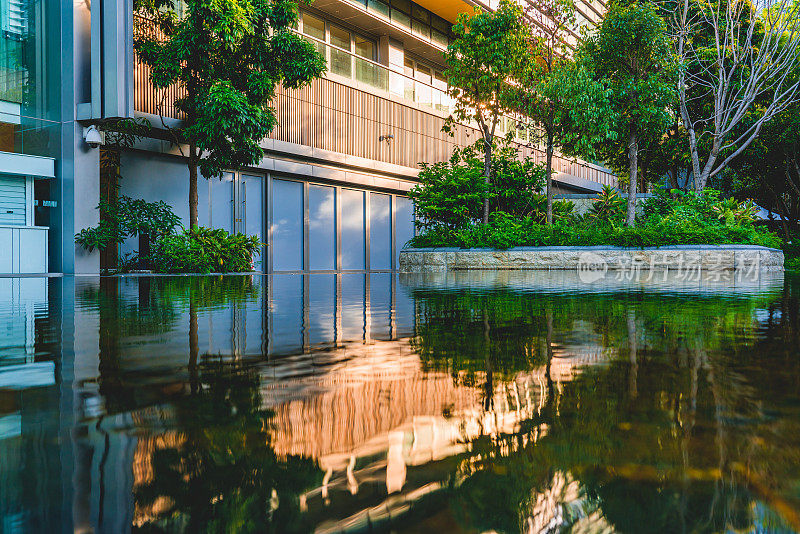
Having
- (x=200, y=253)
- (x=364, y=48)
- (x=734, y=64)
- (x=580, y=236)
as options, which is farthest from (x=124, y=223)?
(x=734, y=64)

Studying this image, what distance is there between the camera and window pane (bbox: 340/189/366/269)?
24.5 meters

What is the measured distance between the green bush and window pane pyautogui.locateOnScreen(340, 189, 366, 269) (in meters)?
7.84

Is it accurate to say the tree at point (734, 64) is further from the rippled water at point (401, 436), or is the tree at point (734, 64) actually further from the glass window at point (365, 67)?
the rippled water at point (401, 436)

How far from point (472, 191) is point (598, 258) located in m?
4.13

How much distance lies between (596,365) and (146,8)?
17428 mm

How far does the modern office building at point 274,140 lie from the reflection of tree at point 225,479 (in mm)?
14973

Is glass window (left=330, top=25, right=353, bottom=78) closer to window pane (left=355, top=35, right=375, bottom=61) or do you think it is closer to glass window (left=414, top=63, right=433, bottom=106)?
window pane (left=355, top=35, right=375, bottom=61)

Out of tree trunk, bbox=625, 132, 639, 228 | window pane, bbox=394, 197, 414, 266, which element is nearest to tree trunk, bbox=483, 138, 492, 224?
tree trunk, bbox=625, 132, 639, 228

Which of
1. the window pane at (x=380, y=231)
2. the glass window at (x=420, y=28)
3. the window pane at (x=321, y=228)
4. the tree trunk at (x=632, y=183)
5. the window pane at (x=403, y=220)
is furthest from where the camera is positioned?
the window pane at (x=403, y=220)

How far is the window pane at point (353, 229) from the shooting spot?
80.3 ft

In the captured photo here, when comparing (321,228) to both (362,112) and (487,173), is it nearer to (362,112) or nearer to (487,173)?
(362,112)

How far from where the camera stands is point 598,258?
14.3 meters

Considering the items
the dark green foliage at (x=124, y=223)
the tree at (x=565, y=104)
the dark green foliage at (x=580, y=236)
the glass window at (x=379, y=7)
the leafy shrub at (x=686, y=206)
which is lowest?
the dark green foliage at (x=580, y=236)

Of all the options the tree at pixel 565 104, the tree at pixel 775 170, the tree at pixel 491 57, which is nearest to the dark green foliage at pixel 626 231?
the tree at pixel 565 104
